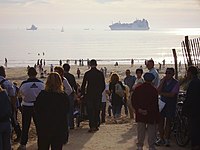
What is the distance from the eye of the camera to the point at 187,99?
8.86 m

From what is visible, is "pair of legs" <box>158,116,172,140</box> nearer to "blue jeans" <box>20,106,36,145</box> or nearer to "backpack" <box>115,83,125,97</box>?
"blue jeans" <box>20,106,36,145</box>

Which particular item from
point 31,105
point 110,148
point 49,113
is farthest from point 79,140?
point 49,113

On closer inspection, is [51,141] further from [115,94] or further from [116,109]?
[116,109]

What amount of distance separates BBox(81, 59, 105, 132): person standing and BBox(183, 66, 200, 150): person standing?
10.2 feet

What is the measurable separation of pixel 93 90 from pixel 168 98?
2341 millimetres

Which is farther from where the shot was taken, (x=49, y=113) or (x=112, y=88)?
(x=112, y=88)

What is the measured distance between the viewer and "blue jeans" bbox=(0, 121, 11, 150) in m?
7.67

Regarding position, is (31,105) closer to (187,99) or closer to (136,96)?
(136,96)

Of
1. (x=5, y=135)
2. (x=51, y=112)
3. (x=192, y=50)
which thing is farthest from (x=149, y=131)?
(x=192, y=50)

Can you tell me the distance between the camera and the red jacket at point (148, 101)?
339 inches

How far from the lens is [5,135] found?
7.81m

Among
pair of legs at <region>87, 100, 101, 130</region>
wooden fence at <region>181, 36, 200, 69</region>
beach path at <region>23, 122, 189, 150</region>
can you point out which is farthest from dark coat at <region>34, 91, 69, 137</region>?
wooden fence at <region>181, 36, 200, 69</region>

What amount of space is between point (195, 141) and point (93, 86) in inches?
135

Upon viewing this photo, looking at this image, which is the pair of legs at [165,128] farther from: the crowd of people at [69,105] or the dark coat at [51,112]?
the dark coat at [51,112]
